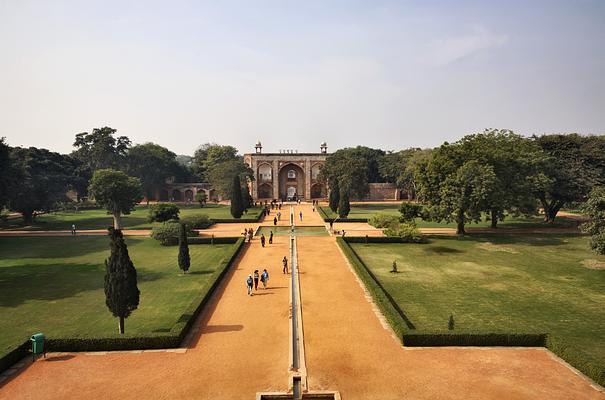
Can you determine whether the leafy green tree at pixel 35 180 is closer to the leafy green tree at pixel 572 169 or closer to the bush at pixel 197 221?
the bush at pixel 197 221

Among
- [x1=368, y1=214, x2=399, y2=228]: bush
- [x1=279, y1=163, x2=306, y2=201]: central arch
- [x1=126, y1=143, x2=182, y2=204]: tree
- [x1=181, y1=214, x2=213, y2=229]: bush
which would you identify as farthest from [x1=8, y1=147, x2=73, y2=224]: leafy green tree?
[x1=279, y1=163, x2=306, y2=201]: central arch

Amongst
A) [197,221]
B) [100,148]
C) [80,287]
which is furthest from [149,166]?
[80,287]

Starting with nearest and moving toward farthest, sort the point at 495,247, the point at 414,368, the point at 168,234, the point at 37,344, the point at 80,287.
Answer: the point at 414,368 → the point at 37,344 → the point at 80,287 → the point at 495,247 → the point at 168,234

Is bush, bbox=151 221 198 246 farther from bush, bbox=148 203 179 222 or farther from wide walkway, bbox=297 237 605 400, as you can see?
wide walkway, bbox=297 237 605 400

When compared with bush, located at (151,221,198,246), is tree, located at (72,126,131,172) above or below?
above

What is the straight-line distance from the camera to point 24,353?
13.0 metres

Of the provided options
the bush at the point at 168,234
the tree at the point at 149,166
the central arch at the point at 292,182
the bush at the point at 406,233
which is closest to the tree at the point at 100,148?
the tree at the point at 149,166

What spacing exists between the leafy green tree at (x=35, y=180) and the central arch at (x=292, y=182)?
4073cm

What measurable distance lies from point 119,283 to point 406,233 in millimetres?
23974

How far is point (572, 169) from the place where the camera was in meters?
40.8

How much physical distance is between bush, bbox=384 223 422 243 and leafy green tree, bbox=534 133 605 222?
15.4 meters

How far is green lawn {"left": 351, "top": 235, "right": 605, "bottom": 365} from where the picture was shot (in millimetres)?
15672

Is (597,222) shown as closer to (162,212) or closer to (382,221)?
(382,221)

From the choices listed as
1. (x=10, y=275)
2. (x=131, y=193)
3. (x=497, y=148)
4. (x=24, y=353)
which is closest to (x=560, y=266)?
(x=497, y=148)
